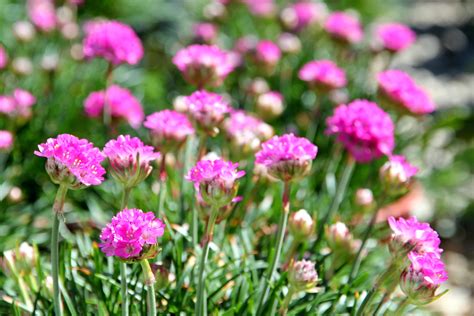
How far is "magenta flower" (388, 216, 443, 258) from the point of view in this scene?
122 cm

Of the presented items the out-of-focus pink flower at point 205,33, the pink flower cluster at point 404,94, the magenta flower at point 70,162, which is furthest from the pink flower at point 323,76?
the magenta flower at point 70,162

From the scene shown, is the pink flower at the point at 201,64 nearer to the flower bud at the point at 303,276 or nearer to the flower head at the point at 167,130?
the flower head at the point at 167,130

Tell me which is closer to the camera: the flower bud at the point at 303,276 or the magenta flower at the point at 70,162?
the magenta flower at the point at 70,162

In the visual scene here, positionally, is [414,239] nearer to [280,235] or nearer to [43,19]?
[280,235]

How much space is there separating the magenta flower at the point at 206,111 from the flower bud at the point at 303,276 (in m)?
0.41

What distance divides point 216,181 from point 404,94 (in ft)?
3.75

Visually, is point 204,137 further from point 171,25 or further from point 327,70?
point 171,25

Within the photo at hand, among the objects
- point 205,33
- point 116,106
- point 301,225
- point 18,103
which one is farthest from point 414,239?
point 205,33

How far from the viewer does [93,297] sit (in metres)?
1.67

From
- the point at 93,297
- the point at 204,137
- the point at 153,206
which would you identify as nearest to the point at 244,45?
the point at 153,206

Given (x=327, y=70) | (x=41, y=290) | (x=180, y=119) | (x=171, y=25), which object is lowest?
(x=171, y=25)

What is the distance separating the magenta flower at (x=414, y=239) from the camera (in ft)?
4.00

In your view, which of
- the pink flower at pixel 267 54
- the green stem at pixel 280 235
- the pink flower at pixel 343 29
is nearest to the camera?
the green stem at pixel 280 235

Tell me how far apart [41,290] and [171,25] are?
10.0 feet
